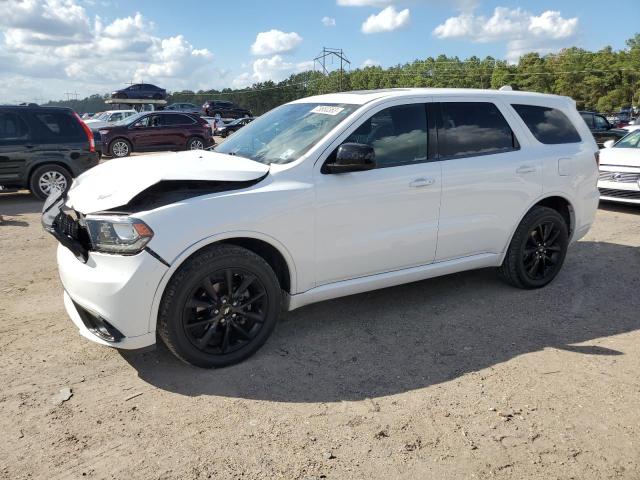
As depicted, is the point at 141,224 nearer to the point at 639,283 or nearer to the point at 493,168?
the point at 493,168

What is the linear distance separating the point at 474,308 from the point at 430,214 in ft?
3.46

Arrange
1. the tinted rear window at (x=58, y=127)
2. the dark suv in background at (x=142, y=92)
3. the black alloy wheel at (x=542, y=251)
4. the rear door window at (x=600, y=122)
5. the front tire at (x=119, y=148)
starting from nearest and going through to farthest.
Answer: the black alloy wheel at (x=542, y=251), the tinted rear window at (x=58, y=127), the rear door window at (x=600, y=122), the front tire at (x=119, y=148), the dark suv in background at (x=142, y=92)

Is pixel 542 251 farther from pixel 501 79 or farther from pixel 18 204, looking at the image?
pixel 501 79

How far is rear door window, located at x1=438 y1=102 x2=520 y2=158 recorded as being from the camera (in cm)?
435

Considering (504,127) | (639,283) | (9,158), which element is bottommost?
(639,283)

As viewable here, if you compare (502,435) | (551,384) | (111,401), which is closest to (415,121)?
(551,384)

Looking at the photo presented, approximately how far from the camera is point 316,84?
93375mm

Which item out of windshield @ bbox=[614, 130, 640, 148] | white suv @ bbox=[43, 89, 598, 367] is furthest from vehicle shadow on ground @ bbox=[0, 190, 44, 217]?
windshield @ bbox=[614, 130, 640, 148]

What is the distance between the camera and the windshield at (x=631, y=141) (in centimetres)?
995

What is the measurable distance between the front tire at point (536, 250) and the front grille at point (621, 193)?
476 cm

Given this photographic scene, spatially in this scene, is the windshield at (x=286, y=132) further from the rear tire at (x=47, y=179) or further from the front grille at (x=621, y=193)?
the front grille at (x=621, y=193)

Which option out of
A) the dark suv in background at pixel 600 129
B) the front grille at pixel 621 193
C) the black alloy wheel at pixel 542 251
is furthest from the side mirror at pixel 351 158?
the dark suv in background at pixel 600 129

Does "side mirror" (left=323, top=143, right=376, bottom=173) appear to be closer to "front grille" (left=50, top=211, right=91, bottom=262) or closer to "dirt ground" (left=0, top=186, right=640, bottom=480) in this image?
"dirt ground" (left=0, top=186, right=640, bottom=480)

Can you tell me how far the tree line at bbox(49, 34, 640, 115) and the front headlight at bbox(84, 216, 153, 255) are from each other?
173ft
